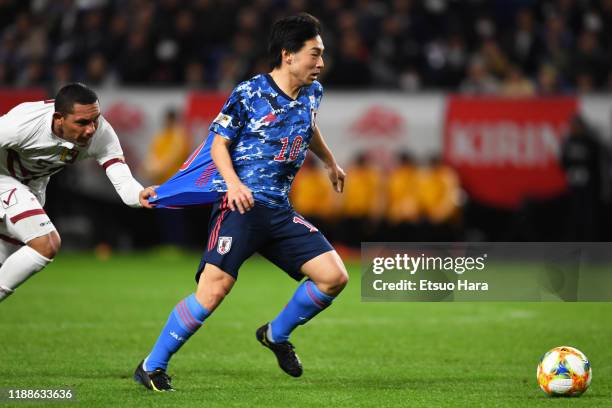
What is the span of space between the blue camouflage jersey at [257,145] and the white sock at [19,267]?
2.84ft

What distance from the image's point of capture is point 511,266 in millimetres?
7125

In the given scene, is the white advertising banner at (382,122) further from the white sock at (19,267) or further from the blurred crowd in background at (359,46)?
the white sock at (19,267)

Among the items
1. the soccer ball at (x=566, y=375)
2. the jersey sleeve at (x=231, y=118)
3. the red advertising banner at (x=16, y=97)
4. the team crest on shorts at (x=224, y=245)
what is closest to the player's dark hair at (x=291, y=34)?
the jersey sleeve at (x=231, y=118)

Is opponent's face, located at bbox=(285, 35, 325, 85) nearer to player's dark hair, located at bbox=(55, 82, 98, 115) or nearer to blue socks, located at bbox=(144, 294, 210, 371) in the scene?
player's dark hair, located at bbox=(55, 82, 98, 115)

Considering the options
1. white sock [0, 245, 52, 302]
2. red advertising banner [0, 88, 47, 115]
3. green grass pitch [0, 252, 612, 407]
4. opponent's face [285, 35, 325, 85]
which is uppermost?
opponent's face [285, 35, 325, 85]

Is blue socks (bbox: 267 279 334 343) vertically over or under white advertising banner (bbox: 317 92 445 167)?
under

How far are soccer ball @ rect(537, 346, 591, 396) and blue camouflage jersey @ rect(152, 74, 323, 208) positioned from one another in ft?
6.30

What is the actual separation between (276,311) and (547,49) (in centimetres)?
938

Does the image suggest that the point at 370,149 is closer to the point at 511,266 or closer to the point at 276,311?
the point at 276,311

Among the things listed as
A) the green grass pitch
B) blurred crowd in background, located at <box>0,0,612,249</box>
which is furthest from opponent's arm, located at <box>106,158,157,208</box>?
blurred crowd in background, located at <box>0,0,612,249</box>

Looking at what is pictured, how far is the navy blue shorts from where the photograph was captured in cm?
657

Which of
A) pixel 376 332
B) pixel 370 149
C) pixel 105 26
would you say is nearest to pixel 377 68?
pixel 370 149

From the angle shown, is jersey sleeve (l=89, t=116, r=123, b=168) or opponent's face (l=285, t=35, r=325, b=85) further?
jersey sleeve (l=89, t=116, r=123, b=168)

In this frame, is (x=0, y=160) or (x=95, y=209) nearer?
(x=0, y=160)
